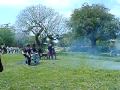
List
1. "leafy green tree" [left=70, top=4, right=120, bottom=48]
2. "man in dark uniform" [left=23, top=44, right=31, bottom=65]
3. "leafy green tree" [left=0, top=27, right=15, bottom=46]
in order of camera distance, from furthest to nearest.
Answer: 1. "leafy green tree" [left=0, top=27, right=15, bottom=46]
2. "leafy green tree" [left=70, top=4, right=120, bottom=48]
3. "man in dark uniform" [left=23, top=44, right=31, bottom=65]

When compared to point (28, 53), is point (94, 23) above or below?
above

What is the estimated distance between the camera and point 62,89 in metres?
13.6

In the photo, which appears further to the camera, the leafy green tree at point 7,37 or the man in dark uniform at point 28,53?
the leafy green tree at point 7,37

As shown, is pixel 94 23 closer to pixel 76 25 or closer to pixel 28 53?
pixel 76 25

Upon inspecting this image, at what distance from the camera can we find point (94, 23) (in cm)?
6981

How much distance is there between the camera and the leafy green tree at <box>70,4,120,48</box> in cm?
6981

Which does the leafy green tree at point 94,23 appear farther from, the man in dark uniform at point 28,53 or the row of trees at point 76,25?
the man in dark uniform at point 28,53

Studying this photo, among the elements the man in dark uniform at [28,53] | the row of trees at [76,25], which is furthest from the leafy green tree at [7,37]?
the man in dark uniform at [28,53]

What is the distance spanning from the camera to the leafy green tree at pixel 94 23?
229 ft

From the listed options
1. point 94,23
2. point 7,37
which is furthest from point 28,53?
point 7,37

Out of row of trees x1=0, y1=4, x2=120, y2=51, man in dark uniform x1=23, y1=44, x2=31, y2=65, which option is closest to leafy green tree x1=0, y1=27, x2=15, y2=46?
row of trees x1=0, y1=4, x2=120, y2=51

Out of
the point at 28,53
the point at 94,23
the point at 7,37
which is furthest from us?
the point at 7,37

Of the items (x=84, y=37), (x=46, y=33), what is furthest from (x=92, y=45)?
(x=46, y=33)

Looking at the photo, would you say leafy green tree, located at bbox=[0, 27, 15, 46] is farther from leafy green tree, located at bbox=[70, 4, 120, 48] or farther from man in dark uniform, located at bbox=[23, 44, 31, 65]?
man in dark uniform, located at bbox=[23, 44, 31, 65]
